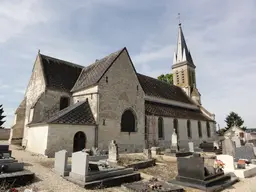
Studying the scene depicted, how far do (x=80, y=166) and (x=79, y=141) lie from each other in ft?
24.5

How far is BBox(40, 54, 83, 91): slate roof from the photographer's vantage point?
17.3 m

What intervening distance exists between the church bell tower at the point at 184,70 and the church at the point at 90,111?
11.0 m

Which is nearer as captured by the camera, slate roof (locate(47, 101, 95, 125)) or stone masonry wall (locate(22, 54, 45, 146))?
slate roof (locate(47, 101, 95, 125))

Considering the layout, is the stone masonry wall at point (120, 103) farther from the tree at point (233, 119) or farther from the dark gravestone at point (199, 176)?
the tree at point (233, 119)

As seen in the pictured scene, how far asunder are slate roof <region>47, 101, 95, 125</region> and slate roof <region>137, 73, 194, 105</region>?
9641 mm

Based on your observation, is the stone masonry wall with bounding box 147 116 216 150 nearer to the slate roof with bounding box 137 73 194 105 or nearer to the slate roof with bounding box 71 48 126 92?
the slate roof with bounding box 137 73 194 105

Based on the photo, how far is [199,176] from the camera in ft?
22.7

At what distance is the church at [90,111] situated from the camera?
13.9 meters

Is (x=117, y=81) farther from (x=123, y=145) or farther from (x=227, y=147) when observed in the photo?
(x=227, y=147)

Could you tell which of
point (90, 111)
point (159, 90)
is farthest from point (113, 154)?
point (159, 90)

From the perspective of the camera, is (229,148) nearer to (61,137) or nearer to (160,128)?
(160,128)

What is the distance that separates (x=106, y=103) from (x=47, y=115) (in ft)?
17.6

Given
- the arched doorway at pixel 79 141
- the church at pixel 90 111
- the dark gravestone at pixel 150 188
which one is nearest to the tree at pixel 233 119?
the church at pixel 90 111

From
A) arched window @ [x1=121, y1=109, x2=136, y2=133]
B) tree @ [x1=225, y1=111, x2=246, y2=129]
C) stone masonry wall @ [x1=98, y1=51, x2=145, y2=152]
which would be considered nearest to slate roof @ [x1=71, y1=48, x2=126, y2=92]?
stone masonry wall @ [x1=98, y1=51, x2=145, y2=152]
